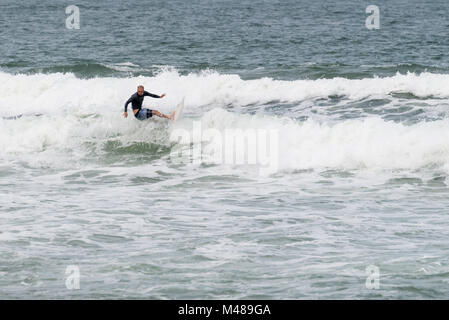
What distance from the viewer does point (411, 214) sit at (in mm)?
14031

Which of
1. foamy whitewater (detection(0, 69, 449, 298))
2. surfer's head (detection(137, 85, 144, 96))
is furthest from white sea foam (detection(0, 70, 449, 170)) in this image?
surfer's head (detection(137, 85, 144, 96))

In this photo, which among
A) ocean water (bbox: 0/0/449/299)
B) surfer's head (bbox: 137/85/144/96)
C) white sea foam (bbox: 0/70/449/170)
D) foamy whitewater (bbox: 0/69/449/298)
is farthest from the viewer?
surfer's head (bbox: 137/85/144/96)

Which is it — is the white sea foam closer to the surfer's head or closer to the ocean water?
the ocean water

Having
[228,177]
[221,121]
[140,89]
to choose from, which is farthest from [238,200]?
[221,121]

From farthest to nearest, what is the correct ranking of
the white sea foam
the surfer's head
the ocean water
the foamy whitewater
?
the surfer's head
the white sea foam
the ocean water
the foamy whitewater

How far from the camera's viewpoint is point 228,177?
17938mm

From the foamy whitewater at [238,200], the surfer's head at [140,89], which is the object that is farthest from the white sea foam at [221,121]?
the surfer's head at [140,89]

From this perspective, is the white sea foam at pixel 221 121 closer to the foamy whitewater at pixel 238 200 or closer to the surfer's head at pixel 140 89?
the foamy whitewater at pixel 238 200

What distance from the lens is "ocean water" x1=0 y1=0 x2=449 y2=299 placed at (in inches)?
427

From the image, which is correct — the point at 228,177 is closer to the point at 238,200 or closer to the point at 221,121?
the point at 238,200

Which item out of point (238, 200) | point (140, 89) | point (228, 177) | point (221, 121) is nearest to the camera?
point (238, 200)

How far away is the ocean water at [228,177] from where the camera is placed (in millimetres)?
10841
